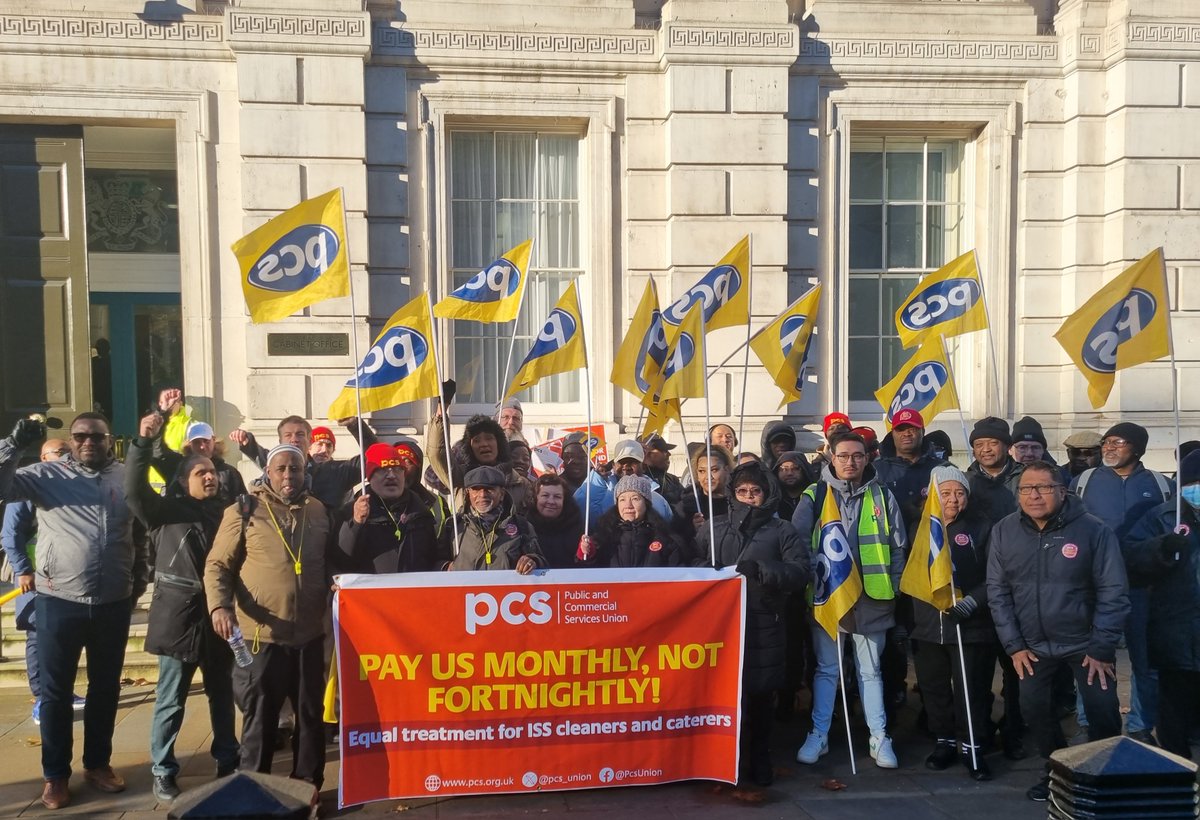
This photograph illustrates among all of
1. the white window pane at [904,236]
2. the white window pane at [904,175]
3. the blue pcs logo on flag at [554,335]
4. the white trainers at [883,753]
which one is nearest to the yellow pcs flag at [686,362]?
→ the blue pcs logo on flag at [554,335]

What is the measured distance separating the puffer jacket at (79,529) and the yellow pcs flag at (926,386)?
5.42 meters

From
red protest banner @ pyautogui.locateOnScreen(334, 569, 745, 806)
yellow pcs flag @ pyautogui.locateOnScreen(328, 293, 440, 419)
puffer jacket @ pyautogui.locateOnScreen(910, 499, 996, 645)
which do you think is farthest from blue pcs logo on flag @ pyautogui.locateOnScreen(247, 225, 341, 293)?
puffer jacket @ pyautogui.locateOnScreen(910, 499, 996, 645)

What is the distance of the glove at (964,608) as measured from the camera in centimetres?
571

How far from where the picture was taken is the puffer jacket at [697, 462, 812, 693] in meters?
5.52

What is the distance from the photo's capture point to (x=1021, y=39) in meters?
10.9

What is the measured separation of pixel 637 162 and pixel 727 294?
3.91 meters

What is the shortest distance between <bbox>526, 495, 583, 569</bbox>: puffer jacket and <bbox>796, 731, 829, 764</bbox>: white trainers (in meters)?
1.75

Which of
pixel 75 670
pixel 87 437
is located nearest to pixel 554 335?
pixel 87 437

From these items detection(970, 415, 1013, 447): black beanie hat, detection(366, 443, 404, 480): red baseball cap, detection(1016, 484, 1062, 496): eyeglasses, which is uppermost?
detection(970, 415, 1013, 447): black beanie hat

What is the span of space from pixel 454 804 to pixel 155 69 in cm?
807

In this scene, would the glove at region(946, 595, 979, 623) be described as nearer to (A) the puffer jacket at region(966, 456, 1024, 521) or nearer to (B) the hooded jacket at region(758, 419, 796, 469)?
(A) the puffer jacket at region(966, 456, 1024, 521)

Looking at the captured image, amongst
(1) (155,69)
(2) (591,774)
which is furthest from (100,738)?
(1) (155,69)

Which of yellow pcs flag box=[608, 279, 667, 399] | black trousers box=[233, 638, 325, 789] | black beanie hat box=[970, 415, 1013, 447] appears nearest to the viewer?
black trousers box=[233, 638, 325, 789]

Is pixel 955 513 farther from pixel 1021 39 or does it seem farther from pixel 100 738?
pixel 1021 39
